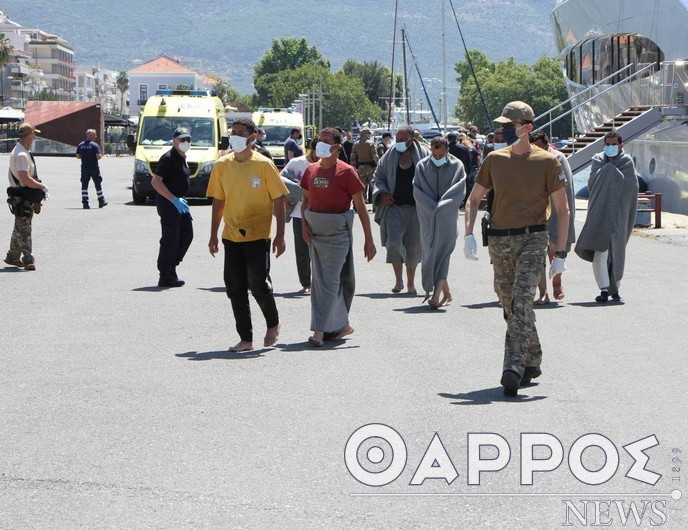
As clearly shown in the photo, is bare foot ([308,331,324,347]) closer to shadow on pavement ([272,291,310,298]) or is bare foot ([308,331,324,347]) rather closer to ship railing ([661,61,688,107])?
shadow on pavement ([272,291,310,298])

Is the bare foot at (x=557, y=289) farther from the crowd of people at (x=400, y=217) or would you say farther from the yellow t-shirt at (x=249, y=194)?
the yellow t-shirt at (x=249, y=194)

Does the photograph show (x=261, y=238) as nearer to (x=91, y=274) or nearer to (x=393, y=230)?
(x=393, y=230)

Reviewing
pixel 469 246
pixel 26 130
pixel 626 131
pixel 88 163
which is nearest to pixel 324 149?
pixel 469 246

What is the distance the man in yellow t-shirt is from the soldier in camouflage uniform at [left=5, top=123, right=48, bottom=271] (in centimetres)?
660

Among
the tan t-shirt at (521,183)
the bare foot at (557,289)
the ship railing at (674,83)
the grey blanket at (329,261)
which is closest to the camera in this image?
the tan t-shirt at (521,183)

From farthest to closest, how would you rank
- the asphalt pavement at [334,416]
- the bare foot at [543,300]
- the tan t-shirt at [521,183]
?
the bare foot at [543,300] < the tan t-shirt at [521,183] < the asphalt pavement at [334,416]

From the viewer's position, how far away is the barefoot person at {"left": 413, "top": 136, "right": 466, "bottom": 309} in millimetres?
13492

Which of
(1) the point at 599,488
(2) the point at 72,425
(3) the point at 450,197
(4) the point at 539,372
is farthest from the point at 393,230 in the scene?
(1) the point at 599,488

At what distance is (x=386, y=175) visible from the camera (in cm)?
1441

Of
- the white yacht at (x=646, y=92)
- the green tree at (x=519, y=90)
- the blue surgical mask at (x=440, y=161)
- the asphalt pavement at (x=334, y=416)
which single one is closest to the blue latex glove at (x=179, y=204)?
the asphalt pavement at (x=334, y=416)

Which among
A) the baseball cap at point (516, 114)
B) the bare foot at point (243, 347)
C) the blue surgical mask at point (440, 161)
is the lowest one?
the bare foot at point (243, 347)

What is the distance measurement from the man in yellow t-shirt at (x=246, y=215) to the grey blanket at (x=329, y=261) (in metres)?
Answer: 0.45

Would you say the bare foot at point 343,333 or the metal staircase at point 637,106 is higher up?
the metal staircase at point 637,106

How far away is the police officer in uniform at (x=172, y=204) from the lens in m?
15.1
